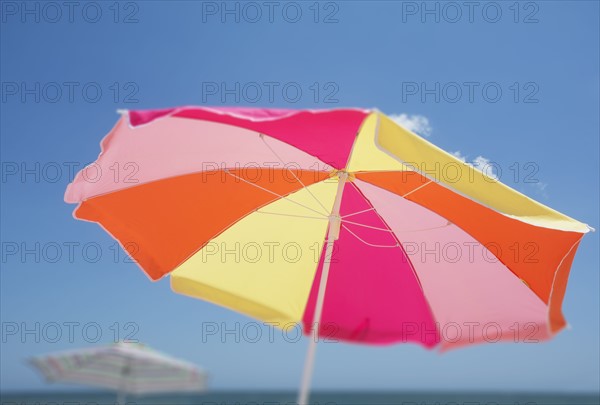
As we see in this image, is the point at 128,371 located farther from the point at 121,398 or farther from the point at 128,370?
the point at 121,398

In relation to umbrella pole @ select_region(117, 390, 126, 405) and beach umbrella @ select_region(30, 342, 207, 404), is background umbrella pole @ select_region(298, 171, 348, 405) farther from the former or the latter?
umbrella pole @ select_region(117, 390, 126, 405)

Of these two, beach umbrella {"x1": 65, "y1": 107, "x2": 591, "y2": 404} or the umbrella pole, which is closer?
beach umbrella {"x1": 65, "y1": 107, "x2": 591, "y2": 404}

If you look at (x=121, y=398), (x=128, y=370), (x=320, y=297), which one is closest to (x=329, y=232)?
(x=320, y=297)

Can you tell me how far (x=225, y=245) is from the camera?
390 centimetres

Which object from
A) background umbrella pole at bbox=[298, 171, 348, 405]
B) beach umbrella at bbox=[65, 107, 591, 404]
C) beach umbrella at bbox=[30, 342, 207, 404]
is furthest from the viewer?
beach umbrella at bbox=[30, 342, 207, 404]

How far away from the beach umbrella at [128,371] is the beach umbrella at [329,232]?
20.5 inches

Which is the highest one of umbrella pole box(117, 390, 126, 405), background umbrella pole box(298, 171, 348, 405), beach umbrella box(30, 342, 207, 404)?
background umbrella pole box(298, 171, 348, 405)

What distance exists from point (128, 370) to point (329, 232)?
1750mm

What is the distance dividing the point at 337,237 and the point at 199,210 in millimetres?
997

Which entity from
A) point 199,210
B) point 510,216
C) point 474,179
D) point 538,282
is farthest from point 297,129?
point 538,282

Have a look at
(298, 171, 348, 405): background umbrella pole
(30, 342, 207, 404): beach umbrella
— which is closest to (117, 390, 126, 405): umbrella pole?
(30, 342, 207, 404): beach umbrella

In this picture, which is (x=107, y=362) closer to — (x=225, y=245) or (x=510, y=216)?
(x=225, y=245)

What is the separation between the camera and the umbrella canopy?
3.63 meters

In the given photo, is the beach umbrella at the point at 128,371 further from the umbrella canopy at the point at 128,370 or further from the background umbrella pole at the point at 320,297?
the background umbrella pole at the point at 320,297
